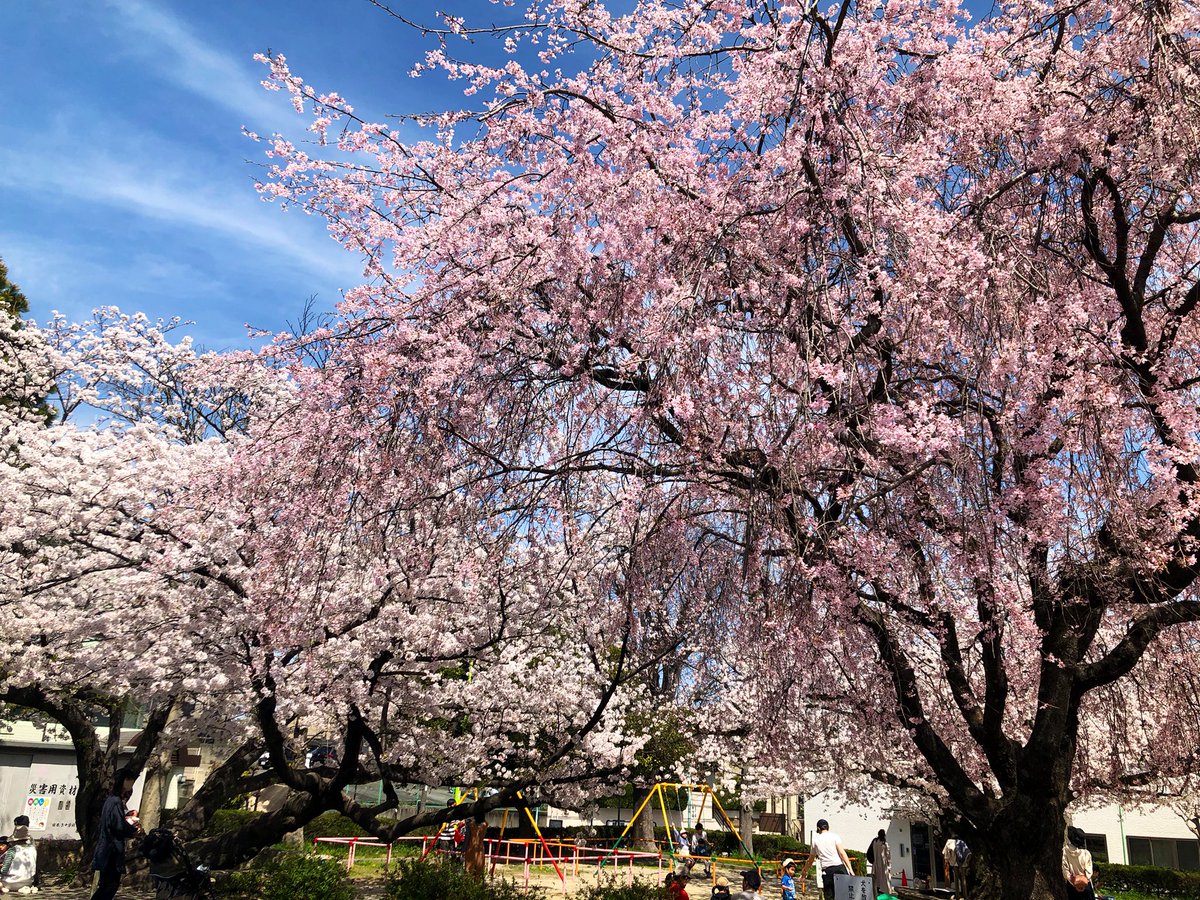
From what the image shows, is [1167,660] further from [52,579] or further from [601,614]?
[52,579]

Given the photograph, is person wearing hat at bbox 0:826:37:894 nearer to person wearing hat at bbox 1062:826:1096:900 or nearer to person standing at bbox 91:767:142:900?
person standing at bbox 91:767:142:900

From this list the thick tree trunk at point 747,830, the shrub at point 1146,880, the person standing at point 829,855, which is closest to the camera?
the person standing at point 829,855

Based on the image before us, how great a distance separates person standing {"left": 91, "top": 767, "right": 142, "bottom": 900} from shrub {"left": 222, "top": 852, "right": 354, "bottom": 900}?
2522mm

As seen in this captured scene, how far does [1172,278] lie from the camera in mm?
6664

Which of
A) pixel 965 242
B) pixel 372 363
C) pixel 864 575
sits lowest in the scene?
pixel 864 575

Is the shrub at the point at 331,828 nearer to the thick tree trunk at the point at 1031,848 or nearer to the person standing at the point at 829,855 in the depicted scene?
the person standing at the point at 829,855

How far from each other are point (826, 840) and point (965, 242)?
8.22 m

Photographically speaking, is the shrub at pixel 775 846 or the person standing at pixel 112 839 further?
the shrub at pixel 775 846

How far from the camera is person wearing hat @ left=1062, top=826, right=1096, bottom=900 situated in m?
7.55

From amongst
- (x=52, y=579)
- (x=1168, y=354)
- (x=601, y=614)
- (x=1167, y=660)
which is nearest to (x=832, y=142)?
(x=1168, y=354)

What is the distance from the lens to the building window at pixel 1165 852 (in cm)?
2216

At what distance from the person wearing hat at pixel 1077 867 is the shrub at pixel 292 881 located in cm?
835

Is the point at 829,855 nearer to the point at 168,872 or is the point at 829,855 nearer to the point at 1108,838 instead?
the point at 168,872

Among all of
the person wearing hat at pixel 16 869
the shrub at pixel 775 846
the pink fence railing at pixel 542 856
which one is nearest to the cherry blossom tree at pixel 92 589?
the person wearing hat at pixel 16 869
